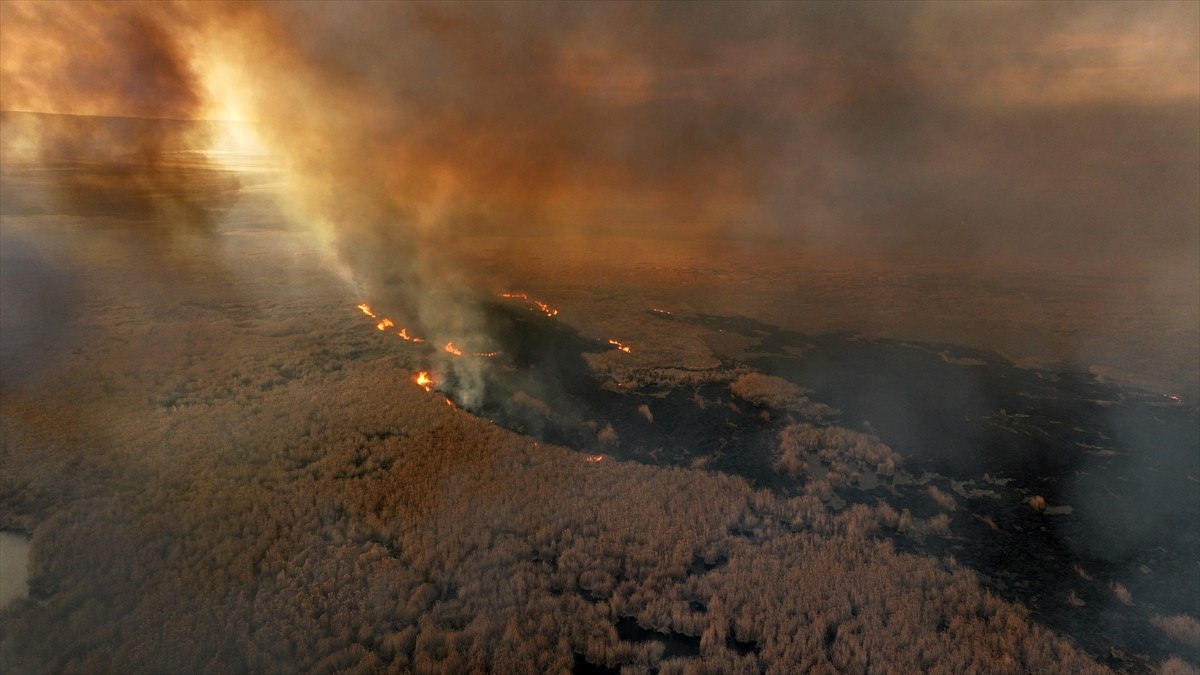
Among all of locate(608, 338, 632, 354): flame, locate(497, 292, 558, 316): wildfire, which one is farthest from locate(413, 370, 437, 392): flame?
locate(497, 292, 558, 316): wildfire

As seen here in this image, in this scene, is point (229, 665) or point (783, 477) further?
point (783, 477)

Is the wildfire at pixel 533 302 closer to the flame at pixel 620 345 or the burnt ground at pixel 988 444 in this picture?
the burnt ground at pixel 988 444

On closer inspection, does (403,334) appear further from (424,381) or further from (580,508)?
(580,508)

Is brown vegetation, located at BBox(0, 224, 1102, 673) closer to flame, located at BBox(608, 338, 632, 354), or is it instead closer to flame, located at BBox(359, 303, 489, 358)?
flame, located at BBox(359, 303, 489, 358)

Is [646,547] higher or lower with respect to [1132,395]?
lower

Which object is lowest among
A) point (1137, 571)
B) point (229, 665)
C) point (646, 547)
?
point (229, 665)

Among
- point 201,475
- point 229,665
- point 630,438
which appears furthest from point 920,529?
point 201,475

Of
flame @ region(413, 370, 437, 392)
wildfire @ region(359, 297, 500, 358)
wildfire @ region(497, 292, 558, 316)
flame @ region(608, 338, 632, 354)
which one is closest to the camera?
flame @ region(413, 370, 437, 392)

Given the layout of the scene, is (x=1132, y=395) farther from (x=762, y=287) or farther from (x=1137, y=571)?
(x=762, y=287)
